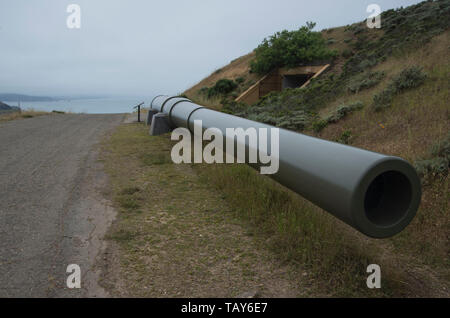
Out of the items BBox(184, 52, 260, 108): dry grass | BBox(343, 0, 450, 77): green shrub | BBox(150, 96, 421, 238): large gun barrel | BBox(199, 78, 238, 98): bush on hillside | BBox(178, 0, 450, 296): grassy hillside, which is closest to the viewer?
BBox(150, 96, 421, 238): large gun barrel

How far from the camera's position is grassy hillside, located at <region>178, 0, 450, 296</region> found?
10.9ft

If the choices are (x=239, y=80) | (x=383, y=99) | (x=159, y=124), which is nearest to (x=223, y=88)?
(x=239, y=80)

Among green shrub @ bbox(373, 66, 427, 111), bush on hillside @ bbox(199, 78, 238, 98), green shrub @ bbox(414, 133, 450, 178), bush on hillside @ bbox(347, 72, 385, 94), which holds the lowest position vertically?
green shrub @ bbox(414, 133, 450, 178)

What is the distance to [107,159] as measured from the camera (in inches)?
292

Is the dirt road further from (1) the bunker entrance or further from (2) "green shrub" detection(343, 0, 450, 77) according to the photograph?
(1) the bunker entrance

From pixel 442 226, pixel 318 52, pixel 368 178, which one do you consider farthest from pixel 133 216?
pixel 318 52

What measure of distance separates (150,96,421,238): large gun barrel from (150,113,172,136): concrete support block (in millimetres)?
7408

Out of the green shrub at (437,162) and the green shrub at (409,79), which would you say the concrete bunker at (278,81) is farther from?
the green shrub at (437,162)

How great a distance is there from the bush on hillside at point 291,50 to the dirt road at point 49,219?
16268mm

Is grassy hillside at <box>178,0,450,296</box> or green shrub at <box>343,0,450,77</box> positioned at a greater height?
green shrub at <box>343,0,450,77</box>

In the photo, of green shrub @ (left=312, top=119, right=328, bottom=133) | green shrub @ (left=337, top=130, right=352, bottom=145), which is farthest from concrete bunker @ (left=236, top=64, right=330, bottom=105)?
green shrub @ (left=337, top=130, right=352, bottom=145)

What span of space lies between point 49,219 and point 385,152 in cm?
586
